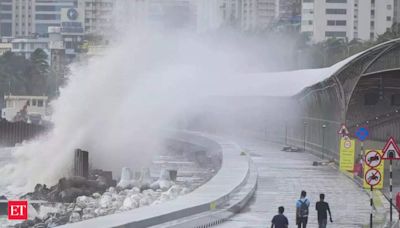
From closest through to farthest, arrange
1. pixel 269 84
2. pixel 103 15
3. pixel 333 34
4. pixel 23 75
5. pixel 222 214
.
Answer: pixel 222 214 → pixel 269 84 → pixel 103 15 → pixel 333 34 → pixel 23 75

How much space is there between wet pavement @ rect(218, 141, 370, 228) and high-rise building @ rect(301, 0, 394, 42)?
10559 cm

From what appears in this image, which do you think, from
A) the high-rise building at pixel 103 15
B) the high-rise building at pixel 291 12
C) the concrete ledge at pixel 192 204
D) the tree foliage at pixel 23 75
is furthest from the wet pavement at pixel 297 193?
the high-rise building at pixel 291 12

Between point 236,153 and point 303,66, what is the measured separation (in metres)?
77.5

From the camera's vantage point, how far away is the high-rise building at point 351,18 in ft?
498

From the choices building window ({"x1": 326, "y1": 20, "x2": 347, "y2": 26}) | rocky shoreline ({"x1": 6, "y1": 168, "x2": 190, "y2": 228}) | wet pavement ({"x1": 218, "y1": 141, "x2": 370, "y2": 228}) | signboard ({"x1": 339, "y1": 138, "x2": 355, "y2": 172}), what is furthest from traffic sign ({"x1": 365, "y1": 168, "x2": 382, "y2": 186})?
building window ({"x1": 326, "y1": 20, "x2": 347, "y2": 26})

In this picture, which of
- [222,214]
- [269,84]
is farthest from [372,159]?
[269,84]

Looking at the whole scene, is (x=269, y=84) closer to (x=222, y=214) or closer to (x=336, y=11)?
(x=222, y=214)

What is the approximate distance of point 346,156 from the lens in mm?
39344

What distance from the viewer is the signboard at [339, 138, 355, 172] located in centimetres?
3847

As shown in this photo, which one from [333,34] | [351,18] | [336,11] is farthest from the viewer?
[333,34]

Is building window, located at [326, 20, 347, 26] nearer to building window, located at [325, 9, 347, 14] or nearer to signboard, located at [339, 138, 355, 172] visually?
building window, located at [325, 9, 347, 14]

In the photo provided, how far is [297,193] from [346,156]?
7825mm

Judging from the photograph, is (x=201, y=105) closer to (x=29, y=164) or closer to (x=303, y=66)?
(x=29, y=164)

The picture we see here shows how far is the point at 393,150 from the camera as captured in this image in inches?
921
